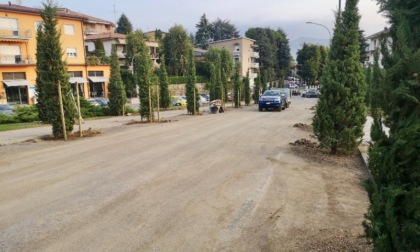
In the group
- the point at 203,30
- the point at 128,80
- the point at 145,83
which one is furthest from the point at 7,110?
the point at 203,30

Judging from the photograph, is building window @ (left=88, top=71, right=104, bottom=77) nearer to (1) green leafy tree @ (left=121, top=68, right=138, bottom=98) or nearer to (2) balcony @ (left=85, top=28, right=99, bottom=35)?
(1) green leafy tree @ (left=121, top=68, right=138, bottom=98)

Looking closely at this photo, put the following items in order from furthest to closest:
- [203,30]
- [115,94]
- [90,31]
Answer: [203,30]
[90,31]
[115,94]

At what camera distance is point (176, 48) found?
210 ft

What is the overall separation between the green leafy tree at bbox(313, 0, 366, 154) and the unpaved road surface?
4.64 ft

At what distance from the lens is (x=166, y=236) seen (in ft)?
15.7

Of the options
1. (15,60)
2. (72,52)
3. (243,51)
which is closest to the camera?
(15,60)

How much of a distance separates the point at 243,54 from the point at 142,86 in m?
64.8

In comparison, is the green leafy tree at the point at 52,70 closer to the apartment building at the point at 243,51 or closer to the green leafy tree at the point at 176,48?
the green leafy tree at the point at 176,48

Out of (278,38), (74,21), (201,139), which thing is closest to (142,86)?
(201,139)

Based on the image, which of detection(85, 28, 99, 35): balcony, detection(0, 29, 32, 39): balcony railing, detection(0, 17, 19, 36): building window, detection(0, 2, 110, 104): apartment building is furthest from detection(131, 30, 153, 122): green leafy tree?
detection(85, 28, 99, 35): balcony

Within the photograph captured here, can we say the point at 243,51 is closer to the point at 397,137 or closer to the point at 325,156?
the point at 325,156

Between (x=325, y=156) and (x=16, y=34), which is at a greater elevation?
(x=16, y=34)

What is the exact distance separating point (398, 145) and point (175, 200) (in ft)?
13.8

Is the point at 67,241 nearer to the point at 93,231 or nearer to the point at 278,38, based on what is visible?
the point at 93,231
